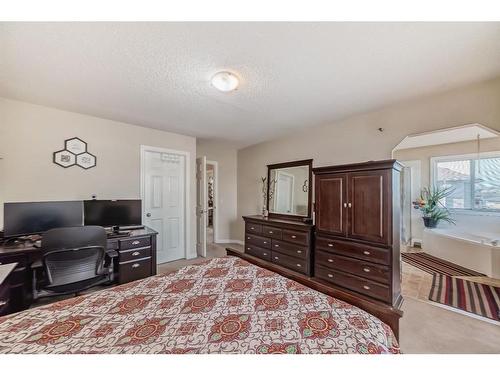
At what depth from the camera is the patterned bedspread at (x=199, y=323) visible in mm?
898

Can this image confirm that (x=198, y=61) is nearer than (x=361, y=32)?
No

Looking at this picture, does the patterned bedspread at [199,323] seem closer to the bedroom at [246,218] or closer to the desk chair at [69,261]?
the bedroom at [246,218]

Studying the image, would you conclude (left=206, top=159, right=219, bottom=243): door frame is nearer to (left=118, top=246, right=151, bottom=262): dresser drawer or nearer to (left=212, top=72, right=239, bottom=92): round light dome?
(left=118, top=246, right=151, bottom=262): dresser drawer

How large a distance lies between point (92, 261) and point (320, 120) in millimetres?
3358

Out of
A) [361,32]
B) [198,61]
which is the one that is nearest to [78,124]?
[198,61]

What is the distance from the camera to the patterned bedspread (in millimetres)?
898

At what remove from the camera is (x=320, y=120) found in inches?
124

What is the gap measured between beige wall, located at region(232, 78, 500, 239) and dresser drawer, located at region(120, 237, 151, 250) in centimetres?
246

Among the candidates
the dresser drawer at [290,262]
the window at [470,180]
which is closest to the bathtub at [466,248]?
the window at [470,180]

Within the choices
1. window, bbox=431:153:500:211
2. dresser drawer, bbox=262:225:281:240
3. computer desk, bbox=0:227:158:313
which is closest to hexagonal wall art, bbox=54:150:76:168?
computer desk, bbox=0:227:158:313

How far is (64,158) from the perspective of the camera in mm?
2762

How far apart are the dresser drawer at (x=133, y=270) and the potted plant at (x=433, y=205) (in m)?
3.55
